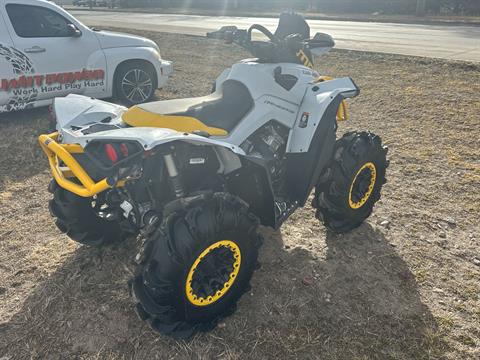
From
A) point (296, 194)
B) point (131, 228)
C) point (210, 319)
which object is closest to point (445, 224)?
point (296, 194)

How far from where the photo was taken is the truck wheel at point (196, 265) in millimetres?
2344

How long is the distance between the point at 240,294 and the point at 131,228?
933 mm

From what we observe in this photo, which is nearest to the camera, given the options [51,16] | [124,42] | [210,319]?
[210,319]

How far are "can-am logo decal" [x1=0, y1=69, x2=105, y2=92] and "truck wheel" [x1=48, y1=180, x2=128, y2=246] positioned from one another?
3921mm

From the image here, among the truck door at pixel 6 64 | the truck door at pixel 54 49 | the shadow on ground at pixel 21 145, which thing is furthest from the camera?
the truck door at pixel 54 49

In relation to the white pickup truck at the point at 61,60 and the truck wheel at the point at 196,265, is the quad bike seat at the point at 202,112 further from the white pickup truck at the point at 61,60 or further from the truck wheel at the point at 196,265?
the white pickup truck at the point at 61,60

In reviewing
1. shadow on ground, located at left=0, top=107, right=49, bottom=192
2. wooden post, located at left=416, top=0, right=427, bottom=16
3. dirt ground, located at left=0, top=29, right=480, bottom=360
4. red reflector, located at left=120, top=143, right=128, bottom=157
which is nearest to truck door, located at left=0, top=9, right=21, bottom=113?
shadow on ground, located at left=0, top=107, right=49, bottom=192

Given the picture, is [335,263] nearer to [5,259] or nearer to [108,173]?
[108,173]

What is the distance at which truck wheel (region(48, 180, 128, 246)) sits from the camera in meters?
3.17

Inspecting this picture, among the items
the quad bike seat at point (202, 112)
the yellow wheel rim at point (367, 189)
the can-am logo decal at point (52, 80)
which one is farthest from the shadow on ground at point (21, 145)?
the yellow wheel rim at point (367, 189)

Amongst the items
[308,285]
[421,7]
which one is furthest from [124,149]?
[421,7]

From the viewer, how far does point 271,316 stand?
2.93 m

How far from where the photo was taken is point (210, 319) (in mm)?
2738

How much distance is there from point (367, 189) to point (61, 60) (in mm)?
5522
